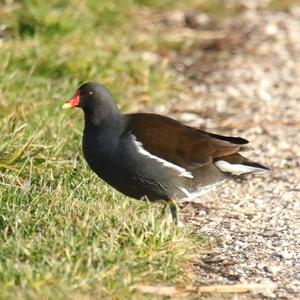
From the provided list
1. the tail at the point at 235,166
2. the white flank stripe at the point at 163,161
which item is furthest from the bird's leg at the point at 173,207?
the tail at the point at 235,166

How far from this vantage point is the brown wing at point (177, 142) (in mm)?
5617

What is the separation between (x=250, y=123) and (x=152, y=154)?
2.81m

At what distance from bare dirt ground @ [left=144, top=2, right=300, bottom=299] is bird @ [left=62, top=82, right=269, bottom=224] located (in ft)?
1.11

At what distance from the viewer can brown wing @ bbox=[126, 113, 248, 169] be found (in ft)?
18.4

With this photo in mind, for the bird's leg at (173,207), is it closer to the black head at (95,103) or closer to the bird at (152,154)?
the bird at (152,154)

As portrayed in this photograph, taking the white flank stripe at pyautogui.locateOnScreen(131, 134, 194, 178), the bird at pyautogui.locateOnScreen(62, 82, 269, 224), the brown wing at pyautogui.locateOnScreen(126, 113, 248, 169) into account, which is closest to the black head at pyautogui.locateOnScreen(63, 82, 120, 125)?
the bird at pyautogui.locateOnScreen(62, 82, 269, 224)

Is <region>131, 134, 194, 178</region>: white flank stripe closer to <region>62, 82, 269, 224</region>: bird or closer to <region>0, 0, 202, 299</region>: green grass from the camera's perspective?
<region>62, 82, 269, 224</region>: bird

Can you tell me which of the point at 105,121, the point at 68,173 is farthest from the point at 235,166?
the point at 68,173

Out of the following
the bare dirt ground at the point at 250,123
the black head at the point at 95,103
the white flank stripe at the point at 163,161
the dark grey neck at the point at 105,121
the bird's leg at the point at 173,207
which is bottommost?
the bare dirt ground at the point at 250,123

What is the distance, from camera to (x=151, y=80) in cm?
885

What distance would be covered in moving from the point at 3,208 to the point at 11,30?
13.2ft

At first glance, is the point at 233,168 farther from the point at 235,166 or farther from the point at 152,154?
the point at 152,154

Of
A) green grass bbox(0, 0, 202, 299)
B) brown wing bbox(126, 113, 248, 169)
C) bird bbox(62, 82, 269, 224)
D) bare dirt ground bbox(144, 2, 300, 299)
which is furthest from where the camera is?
brown wing bbox(126, 113, 248, 169)

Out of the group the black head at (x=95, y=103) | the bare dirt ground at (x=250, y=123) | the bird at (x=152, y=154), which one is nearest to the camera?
the bare dirt ground at (x=250, y=123)
